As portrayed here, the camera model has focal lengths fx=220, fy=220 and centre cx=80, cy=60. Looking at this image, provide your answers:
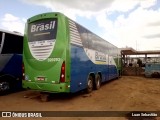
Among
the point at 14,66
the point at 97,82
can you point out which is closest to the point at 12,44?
the point at 14,66

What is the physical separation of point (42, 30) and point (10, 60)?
2.69 m

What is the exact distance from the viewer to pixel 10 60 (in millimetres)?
10789

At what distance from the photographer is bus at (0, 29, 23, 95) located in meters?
10.3

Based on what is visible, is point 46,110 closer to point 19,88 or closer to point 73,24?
point 73,24

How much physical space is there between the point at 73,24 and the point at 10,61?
3691 millimetres

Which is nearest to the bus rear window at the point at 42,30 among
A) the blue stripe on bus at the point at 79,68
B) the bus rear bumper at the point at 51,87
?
the blue stripe on bus at the point at 79,68

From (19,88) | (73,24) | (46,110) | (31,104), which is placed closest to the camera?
(46,110)

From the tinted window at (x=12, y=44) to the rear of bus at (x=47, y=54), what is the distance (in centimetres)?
136

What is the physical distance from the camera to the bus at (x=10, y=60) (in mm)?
10328

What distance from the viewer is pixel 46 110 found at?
25.5 ft

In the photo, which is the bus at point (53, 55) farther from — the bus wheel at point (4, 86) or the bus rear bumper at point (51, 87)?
the bus wheel at point (4, 86)

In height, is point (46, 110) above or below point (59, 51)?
below

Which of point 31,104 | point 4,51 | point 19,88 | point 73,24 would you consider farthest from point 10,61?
point 73,24

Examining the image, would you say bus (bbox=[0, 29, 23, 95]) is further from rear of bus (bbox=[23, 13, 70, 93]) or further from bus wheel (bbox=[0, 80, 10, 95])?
rear of bus (bbox=[23, 13, 70, 93])
